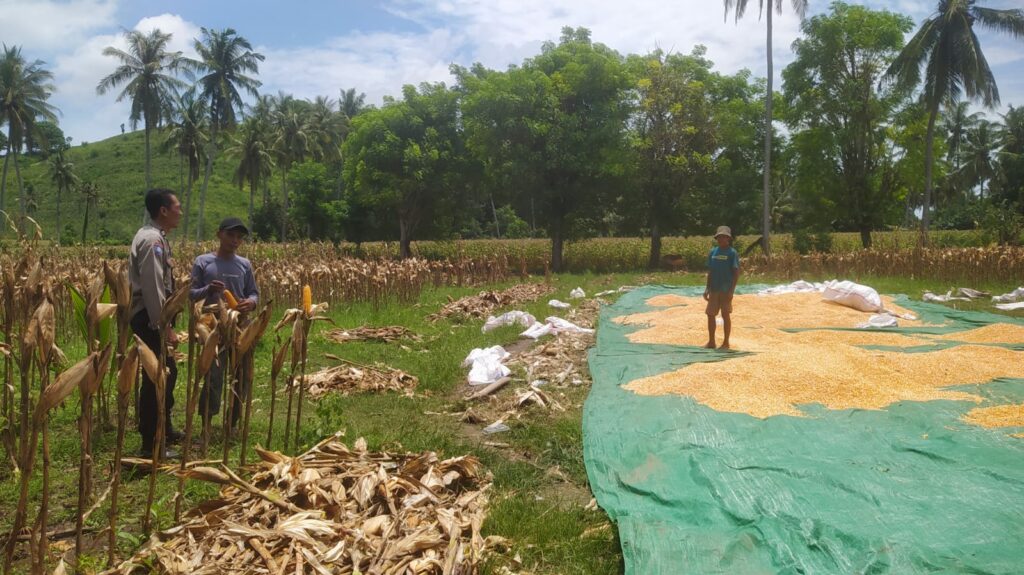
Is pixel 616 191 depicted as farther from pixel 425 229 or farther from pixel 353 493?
pixel 353 493

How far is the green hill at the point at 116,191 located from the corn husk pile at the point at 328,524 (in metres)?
44.5

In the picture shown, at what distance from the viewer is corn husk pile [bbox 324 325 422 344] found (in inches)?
343

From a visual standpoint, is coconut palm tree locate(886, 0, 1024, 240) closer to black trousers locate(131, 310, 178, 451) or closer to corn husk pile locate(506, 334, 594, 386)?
corn husk pile locate(506, 334, 594, 386)

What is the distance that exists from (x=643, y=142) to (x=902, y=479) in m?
21.7

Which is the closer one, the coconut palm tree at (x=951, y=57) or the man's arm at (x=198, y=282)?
the man's arm at (x=198, y=282)

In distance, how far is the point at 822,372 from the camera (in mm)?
5586

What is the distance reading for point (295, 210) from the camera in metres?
37.0

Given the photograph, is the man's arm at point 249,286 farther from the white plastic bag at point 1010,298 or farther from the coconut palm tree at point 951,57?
the coconut palm tree at point 951,57

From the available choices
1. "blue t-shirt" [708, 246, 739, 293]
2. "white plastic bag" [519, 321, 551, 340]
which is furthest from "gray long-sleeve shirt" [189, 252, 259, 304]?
"blue t-shirt" [708, 246, 739, 293]

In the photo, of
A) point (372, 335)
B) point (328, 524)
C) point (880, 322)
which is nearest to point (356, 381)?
point (372, 335)

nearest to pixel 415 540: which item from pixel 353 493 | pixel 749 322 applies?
pixel 353 493

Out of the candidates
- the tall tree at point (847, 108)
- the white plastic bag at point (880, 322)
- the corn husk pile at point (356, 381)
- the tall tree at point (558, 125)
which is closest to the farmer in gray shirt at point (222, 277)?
the corn husk pile at point (356, 381)

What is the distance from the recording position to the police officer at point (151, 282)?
12.4ft

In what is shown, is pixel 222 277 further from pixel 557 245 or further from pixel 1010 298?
pixel 557 245
